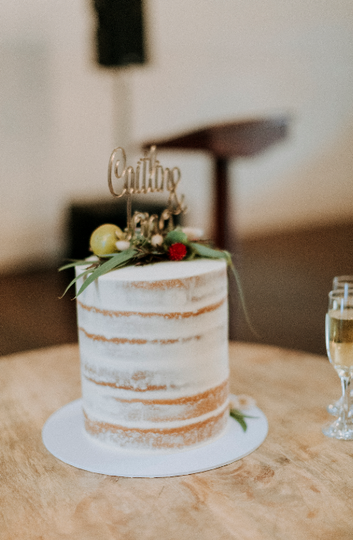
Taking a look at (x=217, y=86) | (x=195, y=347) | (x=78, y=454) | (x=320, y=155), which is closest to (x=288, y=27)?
(x=217, y=86)

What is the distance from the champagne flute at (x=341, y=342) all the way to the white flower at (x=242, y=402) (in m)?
0.20

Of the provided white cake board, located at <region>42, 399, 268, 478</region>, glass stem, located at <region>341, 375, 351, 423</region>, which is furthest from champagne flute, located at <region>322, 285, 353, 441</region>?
white cake board, located at <region>42, 399, 268, 478</region>

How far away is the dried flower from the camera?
1.10 metres

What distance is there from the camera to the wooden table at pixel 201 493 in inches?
30.0

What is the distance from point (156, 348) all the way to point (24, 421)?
404 millimetres

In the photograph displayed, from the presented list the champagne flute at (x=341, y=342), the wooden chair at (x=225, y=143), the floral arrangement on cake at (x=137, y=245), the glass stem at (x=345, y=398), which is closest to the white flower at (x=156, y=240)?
the floral arrangement on cake at (x=137, y=245)

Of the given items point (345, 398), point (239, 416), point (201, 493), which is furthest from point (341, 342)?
point (201, 493)

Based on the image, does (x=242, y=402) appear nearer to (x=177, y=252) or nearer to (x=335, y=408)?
(x=335, y=408)

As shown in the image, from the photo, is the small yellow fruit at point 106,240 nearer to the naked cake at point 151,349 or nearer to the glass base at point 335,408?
the naked cake at point 151,349

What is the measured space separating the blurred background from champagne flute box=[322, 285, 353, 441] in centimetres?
182

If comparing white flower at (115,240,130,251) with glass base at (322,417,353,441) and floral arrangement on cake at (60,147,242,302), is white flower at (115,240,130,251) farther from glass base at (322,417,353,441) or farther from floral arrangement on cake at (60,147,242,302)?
glass base at (322,417,353,441)

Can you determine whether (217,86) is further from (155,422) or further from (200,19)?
(155,422)

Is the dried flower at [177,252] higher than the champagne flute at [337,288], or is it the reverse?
the dried flower at [177,252]

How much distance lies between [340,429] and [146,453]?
0.40 meters
